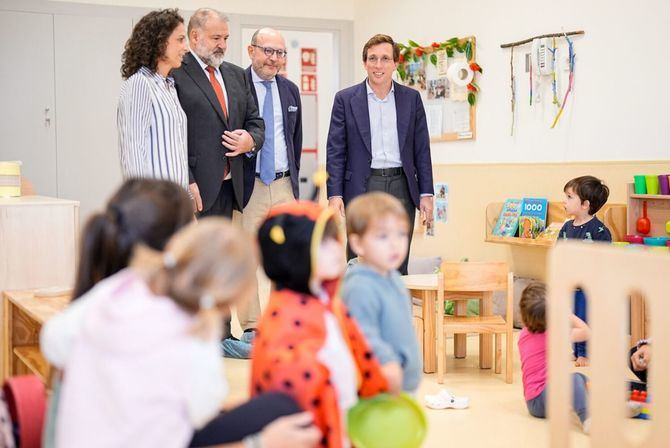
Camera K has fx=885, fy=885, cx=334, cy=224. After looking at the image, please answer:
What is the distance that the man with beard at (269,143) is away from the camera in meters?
4.33

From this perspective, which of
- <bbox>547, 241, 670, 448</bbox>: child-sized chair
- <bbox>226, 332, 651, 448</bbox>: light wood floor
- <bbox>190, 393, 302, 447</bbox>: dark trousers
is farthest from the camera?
<bbox>226, 332, 651, 448</bbox>: light wood floor

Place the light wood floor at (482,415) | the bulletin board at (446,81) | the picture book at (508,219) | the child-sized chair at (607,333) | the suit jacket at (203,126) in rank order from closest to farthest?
the child-sized chair at (607,333)
the light wood floor at (482,415)
the suit jacket at (203,126)
the picture book at (508,219)
the bulletin board at (446,81)

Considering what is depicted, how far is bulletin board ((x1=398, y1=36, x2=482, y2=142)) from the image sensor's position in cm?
619

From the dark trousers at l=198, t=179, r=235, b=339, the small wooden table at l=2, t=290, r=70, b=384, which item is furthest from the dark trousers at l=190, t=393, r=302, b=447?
the dark trousers at l=198, t=179, r=235, b=339

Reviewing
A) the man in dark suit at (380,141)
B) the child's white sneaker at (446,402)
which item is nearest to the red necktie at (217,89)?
the man in dark suit at (380,141)

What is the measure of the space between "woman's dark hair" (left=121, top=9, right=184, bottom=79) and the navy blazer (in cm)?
125

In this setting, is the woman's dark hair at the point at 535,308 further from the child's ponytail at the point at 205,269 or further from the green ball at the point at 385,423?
the child's ponytail at the point at 205,269

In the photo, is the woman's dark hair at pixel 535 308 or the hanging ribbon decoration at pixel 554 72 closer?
the woman's dark hair at pixel 535 308

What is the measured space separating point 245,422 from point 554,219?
3.96 meters

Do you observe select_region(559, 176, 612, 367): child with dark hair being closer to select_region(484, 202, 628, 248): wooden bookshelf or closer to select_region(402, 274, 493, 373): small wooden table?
select_region(484, 202, 628, 248): wooden bookshelf

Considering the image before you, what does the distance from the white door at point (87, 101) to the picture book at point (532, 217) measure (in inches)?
132

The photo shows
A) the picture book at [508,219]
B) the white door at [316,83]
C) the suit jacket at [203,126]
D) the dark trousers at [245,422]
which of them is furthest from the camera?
the white door at [316,83]

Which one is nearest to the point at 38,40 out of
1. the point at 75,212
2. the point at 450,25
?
the point at 450,25

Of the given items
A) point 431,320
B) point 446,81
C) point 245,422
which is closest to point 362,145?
point 431,320
